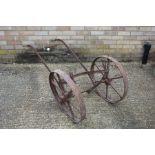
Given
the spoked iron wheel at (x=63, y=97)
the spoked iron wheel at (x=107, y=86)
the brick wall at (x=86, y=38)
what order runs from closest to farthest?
the spoked iron wheel at (x=63, y=97), the spoked iron wheel at (x=107, y=86), the brick wall at (x=86, y=38)

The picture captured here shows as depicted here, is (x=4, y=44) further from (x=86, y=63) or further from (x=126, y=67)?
(x=126, y=67)

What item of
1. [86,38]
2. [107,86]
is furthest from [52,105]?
[86,38]

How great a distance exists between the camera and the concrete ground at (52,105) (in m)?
4.29

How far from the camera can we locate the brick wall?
549cm

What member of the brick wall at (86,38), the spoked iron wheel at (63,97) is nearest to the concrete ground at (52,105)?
the spoked iron wheel at (63,97)

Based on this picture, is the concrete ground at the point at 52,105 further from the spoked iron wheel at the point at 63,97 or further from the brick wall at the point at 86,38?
the brick wall at the point at 86,38

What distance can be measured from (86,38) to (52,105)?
4.76 feet

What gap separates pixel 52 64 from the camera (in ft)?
18.6

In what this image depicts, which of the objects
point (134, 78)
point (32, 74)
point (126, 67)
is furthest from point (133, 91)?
point (32, 74)

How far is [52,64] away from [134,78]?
1.35 metres

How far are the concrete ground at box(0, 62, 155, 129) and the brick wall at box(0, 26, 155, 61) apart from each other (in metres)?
0.37

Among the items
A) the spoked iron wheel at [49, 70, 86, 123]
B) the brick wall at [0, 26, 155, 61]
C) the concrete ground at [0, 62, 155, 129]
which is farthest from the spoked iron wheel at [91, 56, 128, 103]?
the brick wall at [0, 26, 155, 61]

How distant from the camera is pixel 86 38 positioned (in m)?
5.57

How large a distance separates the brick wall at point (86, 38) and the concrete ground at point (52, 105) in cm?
37
